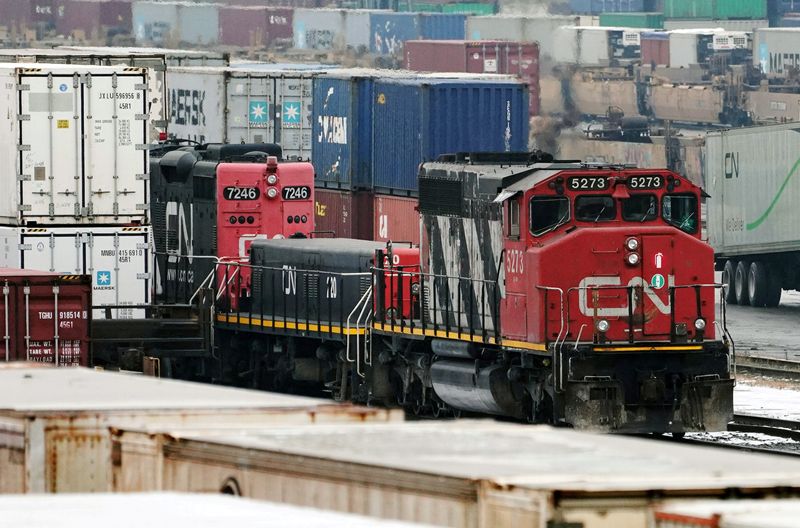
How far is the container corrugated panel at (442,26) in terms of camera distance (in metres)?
114

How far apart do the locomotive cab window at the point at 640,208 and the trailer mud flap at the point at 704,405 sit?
1.92 metres

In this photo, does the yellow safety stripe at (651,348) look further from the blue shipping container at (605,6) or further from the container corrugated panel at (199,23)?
the blue shipping container at (605,6)

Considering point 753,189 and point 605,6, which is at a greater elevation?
point 605,6

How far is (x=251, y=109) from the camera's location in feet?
121

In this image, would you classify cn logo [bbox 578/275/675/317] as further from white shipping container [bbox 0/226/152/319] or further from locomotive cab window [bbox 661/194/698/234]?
white shipping container [bbox 0/226/152/319]

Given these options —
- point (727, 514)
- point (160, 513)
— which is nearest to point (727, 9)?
point (727, 514)

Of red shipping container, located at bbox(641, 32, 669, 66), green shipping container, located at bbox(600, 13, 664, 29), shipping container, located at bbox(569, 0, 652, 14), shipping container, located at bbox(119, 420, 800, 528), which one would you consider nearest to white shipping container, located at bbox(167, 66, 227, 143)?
shipping container, located at bbox(119, 420, 800, 528)

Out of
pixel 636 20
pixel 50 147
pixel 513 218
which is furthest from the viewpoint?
pixel 636 20

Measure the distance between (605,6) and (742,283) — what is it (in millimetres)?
89624

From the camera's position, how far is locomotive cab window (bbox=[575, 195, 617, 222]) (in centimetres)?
2119

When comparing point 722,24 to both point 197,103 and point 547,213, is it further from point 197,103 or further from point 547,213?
point 547,213

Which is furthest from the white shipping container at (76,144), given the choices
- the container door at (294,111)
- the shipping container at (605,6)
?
the shipping container at (605,6)

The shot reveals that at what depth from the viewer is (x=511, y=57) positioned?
81.4m

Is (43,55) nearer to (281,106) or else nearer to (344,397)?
(281,106)
